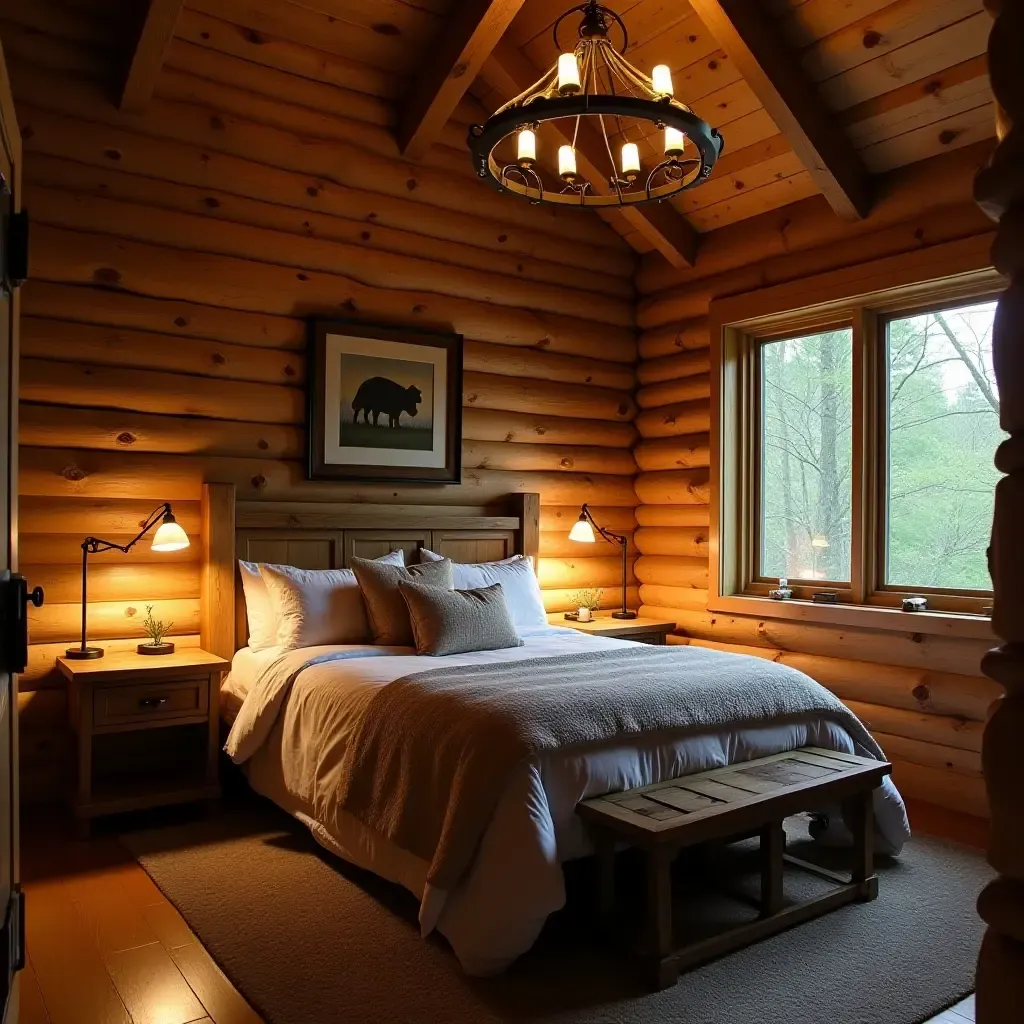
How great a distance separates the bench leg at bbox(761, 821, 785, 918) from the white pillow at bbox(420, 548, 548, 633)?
1.84m

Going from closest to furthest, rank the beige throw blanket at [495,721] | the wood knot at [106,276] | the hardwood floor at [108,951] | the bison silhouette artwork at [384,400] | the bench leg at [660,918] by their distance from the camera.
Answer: the hardwood floor at [108,951]
the bench leg at [660,918]
the beige throw blanket at [495,721]
the wood knot at [106,276]
the bison silhouette artwork at [384,400]

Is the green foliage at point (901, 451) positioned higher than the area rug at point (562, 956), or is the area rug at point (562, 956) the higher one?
the green foliage at point (901, 451)

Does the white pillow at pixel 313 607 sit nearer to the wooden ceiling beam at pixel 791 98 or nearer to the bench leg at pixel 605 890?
the bench leg at pixel 605 890

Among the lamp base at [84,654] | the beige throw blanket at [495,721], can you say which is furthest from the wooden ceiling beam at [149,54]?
the beige throw blanket at [495,721]

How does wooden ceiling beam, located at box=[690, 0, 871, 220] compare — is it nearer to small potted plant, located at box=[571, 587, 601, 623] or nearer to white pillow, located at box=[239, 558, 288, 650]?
small potted plant, located at box=[571, 587, 601, 623]

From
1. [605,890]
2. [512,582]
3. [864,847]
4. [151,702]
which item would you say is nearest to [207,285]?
[151,702]

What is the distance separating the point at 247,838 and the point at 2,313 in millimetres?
2497

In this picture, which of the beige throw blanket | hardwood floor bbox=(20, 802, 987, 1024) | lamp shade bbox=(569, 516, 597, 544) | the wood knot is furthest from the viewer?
lamp shade bbox=(569, 516, 597, 544)

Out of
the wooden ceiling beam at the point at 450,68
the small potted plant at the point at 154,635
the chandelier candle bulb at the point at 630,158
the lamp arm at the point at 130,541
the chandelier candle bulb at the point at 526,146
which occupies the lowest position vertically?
the small potted plant at the point at 154,635

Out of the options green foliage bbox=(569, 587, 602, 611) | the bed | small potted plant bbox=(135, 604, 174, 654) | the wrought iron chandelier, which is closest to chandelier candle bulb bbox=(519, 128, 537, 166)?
the wrought iron chandelier

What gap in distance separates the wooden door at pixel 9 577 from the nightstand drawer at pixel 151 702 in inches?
67.5

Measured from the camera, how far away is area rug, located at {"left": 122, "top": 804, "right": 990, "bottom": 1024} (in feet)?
7.77

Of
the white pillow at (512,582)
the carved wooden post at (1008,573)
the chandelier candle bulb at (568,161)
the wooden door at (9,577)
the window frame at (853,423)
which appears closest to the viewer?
the carved wooden post at (1008,573)

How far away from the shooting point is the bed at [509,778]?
2.53 meters
